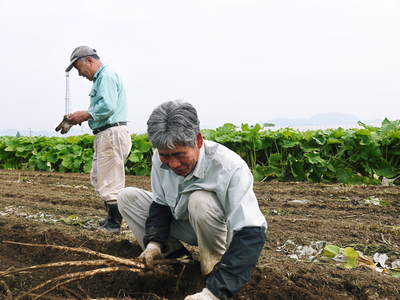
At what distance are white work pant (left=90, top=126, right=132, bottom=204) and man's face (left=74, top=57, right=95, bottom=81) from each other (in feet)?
1.70

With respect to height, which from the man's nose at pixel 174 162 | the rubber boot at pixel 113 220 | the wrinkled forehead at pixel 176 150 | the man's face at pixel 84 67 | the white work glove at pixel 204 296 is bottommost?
the rubber boot at pixel 113 220

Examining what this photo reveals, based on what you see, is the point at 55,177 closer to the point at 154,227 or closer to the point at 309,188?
the point at 309,188

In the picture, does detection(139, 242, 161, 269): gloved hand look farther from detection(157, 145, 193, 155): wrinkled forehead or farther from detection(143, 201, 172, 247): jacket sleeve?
detection(157, 145, 193, 155): wrinkled forehead

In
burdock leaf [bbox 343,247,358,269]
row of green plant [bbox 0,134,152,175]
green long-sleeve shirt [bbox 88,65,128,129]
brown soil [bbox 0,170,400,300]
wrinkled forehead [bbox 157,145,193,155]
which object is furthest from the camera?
row of green plant [bbox 0,134,152,175]

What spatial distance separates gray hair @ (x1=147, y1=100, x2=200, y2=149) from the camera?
6.22 ft

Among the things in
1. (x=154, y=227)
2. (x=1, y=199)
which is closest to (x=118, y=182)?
(x=154, y=227)

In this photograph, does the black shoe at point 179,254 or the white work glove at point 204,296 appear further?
the black shoe at point 179,254

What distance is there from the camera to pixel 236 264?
6.05ft

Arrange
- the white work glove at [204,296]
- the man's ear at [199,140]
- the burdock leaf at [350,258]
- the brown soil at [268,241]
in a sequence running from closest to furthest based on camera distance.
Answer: the white work glove at [204,296], the man's ear at [199,140], the brown soil at [268,241], the burdock leaf at [350,258]

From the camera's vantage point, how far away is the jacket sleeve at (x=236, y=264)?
1846 millimetres

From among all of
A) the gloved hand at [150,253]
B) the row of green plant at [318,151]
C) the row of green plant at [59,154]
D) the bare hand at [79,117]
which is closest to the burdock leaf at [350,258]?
the gloved hand at [150,253]

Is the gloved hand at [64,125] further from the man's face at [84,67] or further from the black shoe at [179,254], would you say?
the black shoe at [179,254]

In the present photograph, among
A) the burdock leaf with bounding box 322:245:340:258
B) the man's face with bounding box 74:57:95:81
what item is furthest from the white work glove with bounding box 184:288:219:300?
the man's face with bounding box 74:57:95:81

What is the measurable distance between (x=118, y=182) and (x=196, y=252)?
1144 millimetres
